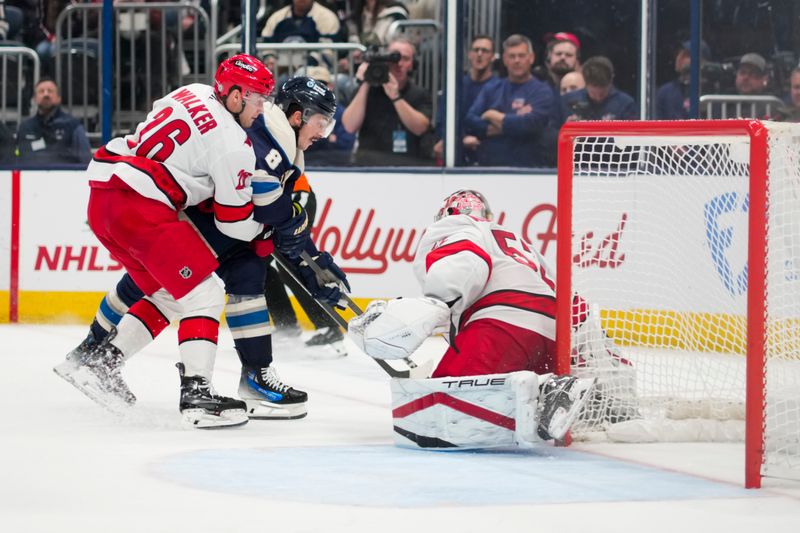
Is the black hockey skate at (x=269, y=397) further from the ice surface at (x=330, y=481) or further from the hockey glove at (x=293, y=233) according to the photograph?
the hockey glove at (x=293, y=233)

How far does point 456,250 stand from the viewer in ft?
11.6

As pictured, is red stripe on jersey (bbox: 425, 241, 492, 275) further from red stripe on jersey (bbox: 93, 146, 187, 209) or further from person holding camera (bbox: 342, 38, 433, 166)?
person holding camera (bbox: 342, 38, 433, 166)

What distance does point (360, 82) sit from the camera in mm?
7109

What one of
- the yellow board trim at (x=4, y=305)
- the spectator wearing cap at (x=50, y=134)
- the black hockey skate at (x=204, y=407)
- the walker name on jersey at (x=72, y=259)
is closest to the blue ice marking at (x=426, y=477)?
the black hockey skate at (x=204, y=407)

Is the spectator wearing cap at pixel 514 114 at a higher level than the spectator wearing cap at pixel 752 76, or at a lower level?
lower

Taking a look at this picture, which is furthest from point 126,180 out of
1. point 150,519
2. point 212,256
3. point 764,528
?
point 764,528

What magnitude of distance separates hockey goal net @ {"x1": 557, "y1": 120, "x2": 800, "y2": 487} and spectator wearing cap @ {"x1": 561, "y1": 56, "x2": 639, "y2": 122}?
150 centimetres

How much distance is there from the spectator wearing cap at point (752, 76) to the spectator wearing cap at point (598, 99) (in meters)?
0.55

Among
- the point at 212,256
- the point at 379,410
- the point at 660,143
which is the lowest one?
the point at 379,410

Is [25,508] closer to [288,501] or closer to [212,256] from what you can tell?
[288,501]

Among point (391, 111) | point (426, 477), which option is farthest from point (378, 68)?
point (426, 477)

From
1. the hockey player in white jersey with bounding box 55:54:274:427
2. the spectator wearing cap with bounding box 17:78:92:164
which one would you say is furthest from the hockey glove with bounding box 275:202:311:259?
the spectator wearing cap with bounding box 17:78:92:164

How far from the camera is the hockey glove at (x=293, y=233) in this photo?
418 centimetres

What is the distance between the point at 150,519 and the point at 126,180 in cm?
144
